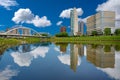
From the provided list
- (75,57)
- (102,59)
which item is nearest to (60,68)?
(102,59)

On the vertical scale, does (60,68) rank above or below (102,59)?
above

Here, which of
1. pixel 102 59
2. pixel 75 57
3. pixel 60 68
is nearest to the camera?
pixel 60 68

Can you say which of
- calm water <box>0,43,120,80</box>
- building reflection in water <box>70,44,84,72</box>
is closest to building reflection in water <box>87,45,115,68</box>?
calm water <box>0,43,120,80</box>

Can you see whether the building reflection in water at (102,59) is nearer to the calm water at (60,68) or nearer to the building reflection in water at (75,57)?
the calm water at (60,68)

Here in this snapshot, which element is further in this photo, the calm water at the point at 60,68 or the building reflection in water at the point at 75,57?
the building reflection in water at the point at 75,57

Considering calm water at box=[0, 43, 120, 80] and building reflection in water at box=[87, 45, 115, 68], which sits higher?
calm water at box=[0, 43, 120, 80]

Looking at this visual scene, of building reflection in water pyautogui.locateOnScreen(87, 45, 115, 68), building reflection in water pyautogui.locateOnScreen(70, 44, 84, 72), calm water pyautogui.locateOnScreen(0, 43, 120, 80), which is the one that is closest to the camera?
calm water pyautogui.locateOnScreen(0, 43, 120, 80)

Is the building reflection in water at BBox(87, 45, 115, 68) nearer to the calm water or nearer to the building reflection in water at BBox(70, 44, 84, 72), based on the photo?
the calm water

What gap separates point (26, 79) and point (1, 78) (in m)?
A: 1.66

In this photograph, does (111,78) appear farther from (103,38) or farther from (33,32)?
(33,32)

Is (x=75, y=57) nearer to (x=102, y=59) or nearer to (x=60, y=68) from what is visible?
(x=102, y=59)

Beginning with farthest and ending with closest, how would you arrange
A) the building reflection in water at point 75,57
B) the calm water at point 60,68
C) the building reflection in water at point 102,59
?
the building reflection in water at point 102,59, the building reflection in water at point 75,57, the calm water at point 60,68

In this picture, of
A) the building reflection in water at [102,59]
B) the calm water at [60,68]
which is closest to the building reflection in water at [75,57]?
the calm water at [60,68]

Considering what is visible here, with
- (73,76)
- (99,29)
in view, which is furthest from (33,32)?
(73,76)
